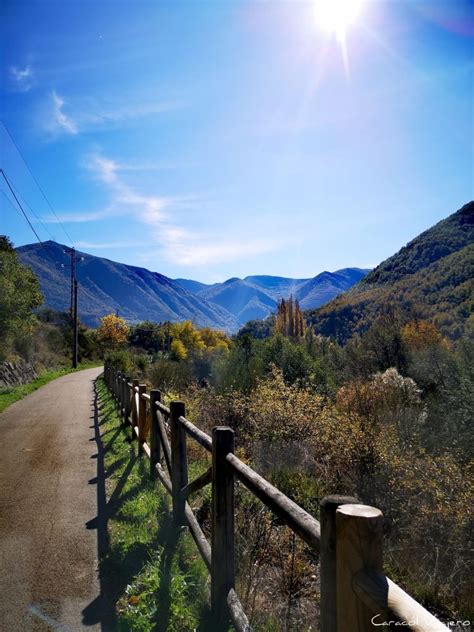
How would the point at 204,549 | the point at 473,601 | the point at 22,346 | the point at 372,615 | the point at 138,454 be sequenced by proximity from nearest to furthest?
1. the point at 372,615
2. the point at 204,549
3. the point at 473,601
4. the point at 138,454
5. the point at 22,346

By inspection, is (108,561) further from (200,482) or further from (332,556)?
(332,556)

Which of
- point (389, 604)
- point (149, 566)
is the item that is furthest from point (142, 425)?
point (389, 604)

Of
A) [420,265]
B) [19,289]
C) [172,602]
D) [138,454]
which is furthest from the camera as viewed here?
[420,265]

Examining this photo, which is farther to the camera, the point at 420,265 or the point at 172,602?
the point at 420,265

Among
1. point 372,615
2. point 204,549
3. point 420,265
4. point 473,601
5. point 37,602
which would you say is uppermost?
point 420,265

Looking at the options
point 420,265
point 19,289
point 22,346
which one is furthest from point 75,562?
point 420,265

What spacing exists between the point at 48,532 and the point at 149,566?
1.59m

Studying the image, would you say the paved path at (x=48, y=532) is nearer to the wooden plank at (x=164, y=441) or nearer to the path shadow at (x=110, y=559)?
the path shadow at (x=110, y=559)

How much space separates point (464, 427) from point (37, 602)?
10999 millimetres

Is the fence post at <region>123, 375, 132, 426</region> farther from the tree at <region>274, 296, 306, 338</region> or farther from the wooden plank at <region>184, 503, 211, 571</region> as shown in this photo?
the tree at <region>274, 296, 306, 338</region>

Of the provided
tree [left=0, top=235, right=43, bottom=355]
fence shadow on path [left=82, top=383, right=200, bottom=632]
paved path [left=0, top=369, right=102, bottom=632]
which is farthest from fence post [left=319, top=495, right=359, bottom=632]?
tree [left=0, top=235, right=43, bottom=355]

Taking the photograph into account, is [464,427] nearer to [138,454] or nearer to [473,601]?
[473,601]

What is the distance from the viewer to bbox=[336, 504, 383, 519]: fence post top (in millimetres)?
1405

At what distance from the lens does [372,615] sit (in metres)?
1.37
